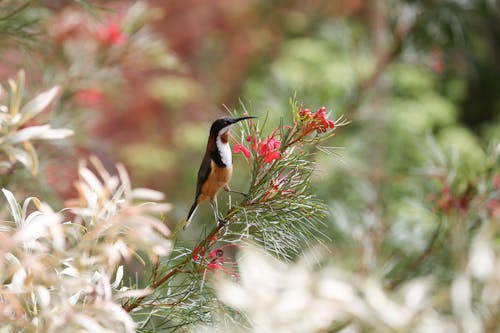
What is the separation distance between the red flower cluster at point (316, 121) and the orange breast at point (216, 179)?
153mm

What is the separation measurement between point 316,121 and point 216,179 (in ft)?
0.60

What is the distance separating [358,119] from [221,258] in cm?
110

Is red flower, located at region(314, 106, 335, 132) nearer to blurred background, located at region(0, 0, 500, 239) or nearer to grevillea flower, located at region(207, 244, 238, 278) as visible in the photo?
blurred background, located at region(0, 0, 500, 239)

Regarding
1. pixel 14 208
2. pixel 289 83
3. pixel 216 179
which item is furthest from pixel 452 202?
pixel 289 83

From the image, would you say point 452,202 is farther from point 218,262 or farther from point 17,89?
point 17,89

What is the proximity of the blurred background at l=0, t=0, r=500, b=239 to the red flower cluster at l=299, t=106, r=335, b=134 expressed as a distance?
39 mm

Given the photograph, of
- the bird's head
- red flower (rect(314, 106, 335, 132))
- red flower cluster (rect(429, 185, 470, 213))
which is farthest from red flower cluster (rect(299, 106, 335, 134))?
red flower cluster (rect(429, 185, 470, 213))

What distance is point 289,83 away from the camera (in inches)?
74.5

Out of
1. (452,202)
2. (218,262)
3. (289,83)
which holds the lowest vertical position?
(289,83)

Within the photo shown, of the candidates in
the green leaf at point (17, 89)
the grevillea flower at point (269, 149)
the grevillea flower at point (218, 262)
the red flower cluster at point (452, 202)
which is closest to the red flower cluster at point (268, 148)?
the grevillea flower at point (269, 149)

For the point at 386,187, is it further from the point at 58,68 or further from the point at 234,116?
the point at 234,116

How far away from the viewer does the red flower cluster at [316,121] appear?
1.77ft

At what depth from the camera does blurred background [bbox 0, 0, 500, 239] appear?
111cm

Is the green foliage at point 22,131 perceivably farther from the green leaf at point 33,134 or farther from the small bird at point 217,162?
the small bird at point 217,162
